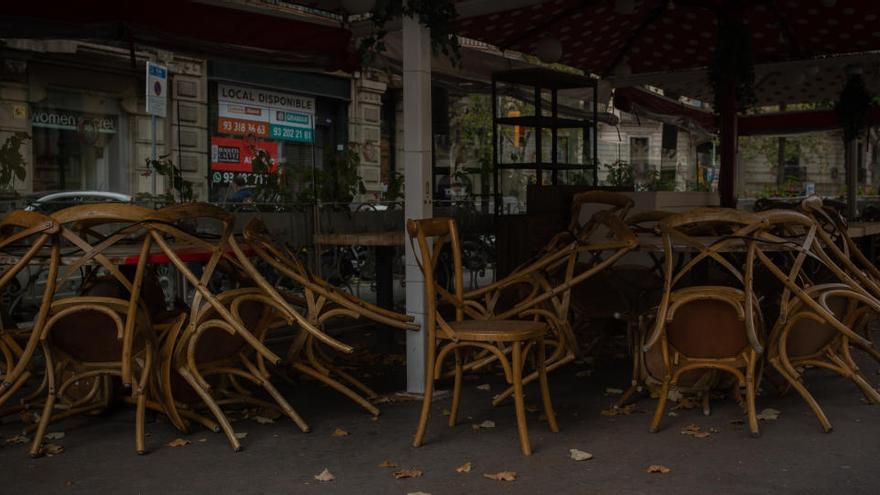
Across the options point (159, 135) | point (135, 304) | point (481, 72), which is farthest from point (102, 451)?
point (159, 135)

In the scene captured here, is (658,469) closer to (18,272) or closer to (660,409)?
(660,409)

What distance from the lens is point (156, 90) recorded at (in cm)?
963

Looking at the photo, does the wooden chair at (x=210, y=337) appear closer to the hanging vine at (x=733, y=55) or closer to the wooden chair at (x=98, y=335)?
the wooden chair at (x=98, y=335)

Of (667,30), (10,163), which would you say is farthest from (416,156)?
(667,30)

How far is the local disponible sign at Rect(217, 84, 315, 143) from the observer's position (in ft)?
62.3

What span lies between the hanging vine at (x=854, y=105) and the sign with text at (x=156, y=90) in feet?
26.4

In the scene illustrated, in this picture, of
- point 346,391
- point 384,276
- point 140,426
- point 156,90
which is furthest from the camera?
point 156,90

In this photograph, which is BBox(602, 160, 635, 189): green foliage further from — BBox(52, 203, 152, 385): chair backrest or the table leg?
BBox(52, 203, 152, 385): chair backrest

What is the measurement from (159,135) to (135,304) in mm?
13844

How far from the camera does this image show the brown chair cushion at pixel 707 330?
500cm

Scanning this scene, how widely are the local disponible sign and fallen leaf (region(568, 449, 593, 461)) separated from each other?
14728mm

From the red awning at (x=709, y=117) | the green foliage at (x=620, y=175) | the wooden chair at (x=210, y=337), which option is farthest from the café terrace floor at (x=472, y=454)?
the green foliage at (x=620, y=175)

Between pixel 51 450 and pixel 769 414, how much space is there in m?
3.56

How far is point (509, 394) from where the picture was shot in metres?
5.43
